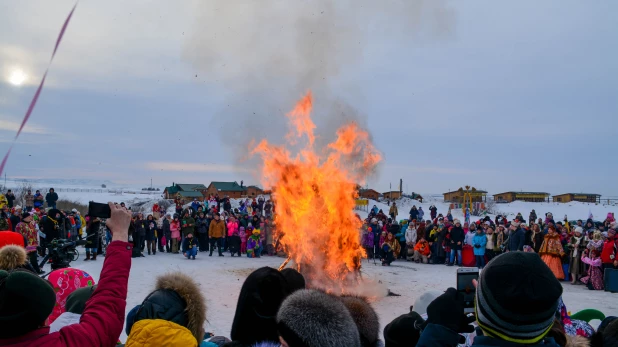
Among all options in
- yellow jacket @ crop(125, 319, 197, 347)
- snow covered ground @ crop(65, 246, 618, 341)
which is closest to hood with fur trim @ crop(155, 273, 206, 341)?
yellow jacket @ crop(125, 319, 197, 347)

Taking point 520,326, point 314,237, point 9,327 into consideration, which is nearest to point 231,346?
point 9,327

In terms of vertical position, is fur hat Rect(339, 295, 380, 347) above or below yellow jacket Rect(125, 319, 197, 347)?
below

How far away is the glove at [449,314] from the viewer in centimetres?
234

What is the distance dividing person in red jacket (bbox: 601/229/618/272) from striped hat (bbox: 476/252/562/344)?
11857 millimetres

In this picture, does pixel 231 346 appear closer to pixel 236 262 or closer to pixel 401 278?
pixel 401 278

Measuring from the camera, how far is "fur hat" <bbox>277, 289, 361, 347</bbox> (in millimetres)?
1957

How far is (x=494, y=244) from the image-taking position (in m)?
15.1

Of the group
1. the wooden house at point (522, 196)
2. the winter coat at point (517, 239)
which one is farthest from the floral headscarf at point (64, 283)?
the wooden house at point (522, 196)

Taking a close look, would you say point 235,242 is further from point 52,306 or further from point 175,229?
point 52,306

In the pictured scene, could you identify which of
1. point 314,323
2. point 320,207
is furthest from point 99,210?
point 320,207

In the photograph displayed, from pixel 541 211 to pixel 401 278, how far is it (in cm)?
2488

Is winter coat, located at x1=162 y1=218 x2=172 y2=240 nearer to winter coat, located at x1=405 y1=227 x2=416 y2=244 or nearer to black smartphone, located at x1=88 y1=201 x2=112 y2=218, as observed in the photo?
winter coat, located at x1=405 y1=227 x2=416 y2=244

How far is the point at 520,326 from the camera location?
73.9 inches

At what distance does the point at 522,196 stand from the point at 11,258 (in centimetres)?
Result: 5248
